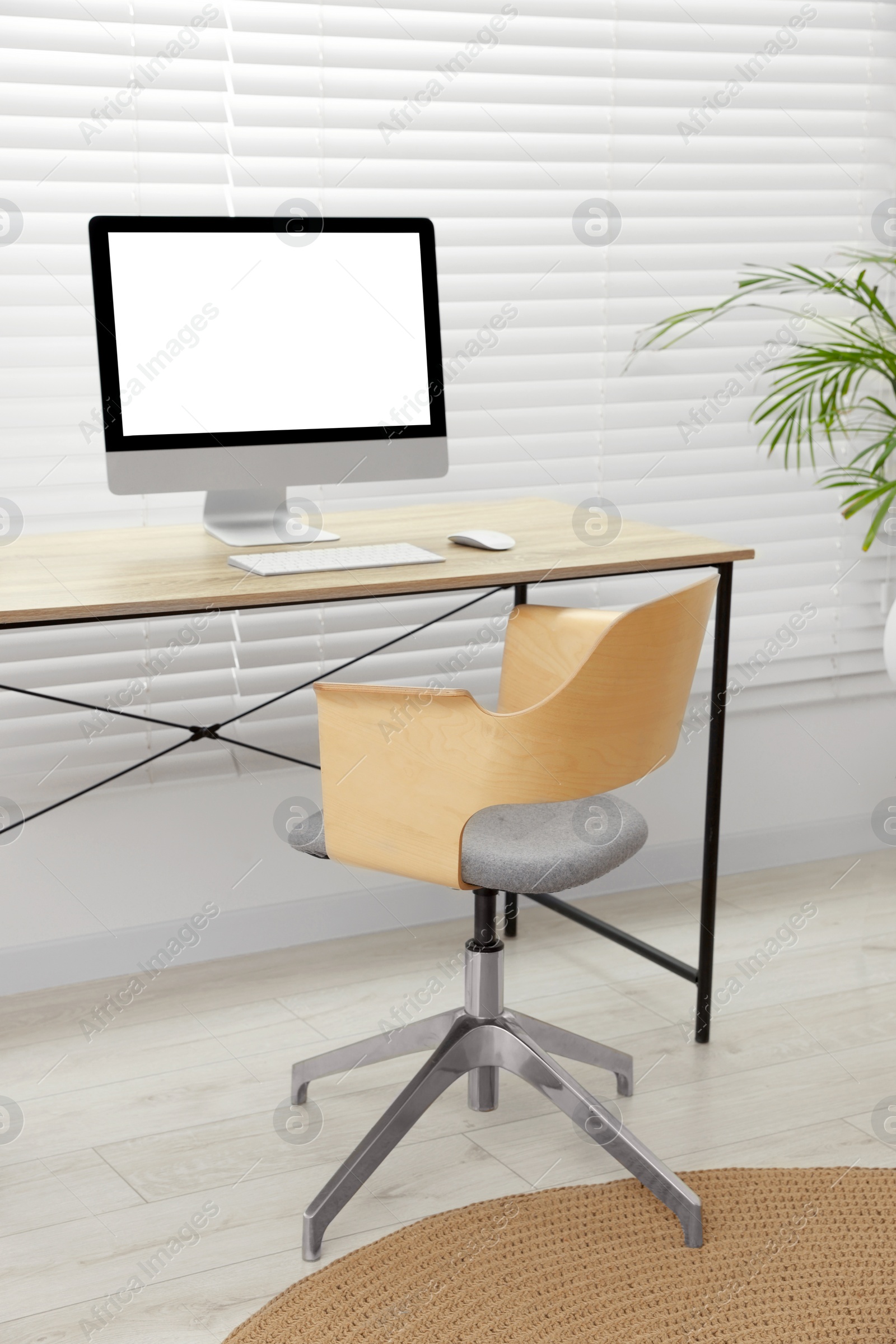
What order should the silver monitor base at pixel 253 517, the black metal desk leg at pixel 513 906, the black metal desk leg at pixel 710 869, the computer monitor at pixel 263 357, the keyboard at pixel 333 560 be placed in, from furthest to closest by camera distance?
the black metal desk leg at pixel 513 906, the black metal desk leg at pixel 710 869, the silver monitor base at pixel 253 517, the computer monitor at pixel 263 357, the keyboard at pixel 333 560

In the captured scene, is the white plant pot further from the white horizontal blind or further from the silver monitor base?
the silver monitor base

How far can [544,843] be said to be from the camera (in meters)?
1.91

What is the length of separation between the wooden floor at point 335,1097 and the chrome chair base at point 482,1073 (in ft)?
0.22

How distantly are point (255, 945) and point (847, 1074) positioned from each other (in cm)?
116

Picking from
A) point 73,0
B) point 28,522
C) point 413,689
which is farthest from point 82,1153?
point 73,0

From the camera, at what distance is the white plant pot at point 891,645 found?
2.89 meters

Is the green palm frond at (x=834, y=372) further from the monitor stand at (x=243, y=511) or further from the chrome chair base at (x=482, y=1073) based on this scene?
the chrome chair base at (x=482, y=1073)

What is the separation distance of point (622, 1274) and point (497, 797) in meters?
0.64

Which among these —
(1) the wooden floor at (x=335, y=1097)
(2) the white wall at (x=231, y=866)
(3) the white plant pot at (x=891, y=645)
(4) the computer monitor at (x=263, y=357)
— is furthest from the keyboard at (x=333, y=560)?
(3) the white plant pot at (x=891, y=645)

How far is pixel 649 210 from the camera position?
2.90m

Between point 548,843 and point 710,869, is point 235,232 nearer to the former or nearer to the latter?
point 548,843

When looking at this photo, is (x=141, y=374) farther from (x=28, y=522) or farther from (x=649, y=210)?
(x=649, y=210)

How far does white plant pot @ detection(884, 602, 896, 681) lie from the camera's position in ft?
9.48

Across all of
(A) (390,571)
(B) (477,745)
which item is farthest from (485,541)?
(B) (477,745)
